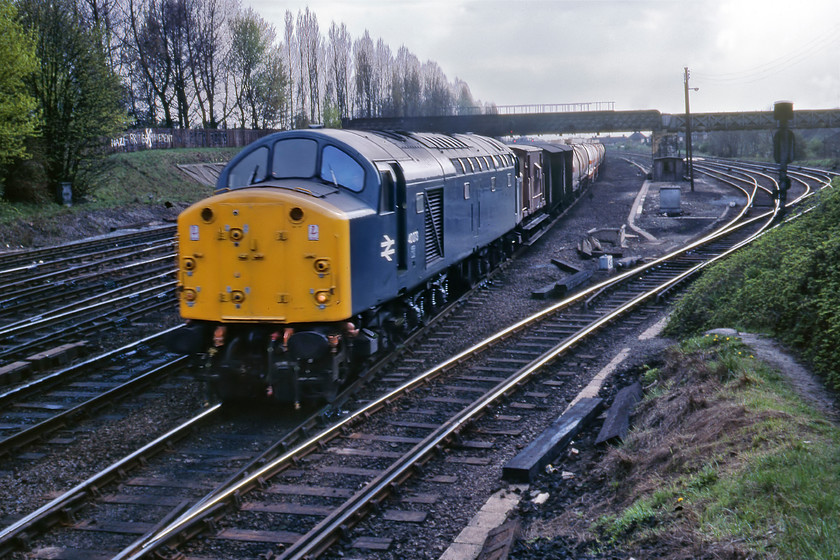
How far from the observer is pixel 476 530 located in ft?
23.3

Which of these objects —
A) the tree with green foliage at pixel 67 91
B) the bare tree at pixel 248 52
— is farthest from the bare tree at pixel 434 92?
the tree with green foliage at pixel 67 91

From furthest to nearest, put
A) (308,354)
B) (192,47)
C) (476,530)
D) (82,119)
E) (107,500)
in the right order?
(192,47) < (82,119) < (308,354) < (107,500) < (476,530)

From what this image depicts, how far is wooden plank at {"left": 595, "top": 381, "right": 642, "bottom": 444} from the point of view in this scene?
8.95m

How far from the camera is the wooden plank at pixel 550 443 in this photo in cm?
814

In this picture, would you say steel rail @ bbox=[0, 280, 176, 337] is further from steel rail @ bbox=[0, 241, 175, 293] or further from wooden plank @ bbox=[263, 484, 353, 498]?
wooden plank @ bbox=[263, 484, 353, 498]

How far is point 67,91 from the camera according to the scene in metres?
31.1

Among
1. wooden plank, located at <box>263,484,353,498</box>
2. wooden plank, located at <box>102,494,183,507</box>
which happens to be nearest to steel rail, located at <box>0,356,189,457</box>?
wooden plank, located at <box>102,494,183,507</box>

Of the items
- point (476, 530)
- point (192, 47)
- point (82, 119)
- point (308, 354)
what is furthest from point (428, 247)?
point (192, 47)

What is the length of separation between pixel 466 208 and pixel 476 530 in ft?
31.0

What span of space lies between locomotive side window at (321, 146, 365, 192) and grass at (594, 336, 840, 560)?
5.10 meters

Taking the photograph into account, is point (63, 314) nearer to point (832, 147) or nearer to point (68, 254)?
point (68, 254)

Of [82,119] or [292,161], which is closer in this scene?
[292,161]

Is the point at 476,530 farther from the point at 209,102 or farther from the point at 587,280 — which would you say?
the point at 209,102

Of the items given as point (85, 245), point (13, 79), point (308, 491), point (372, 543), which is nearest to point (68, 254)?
point (85, 245)
